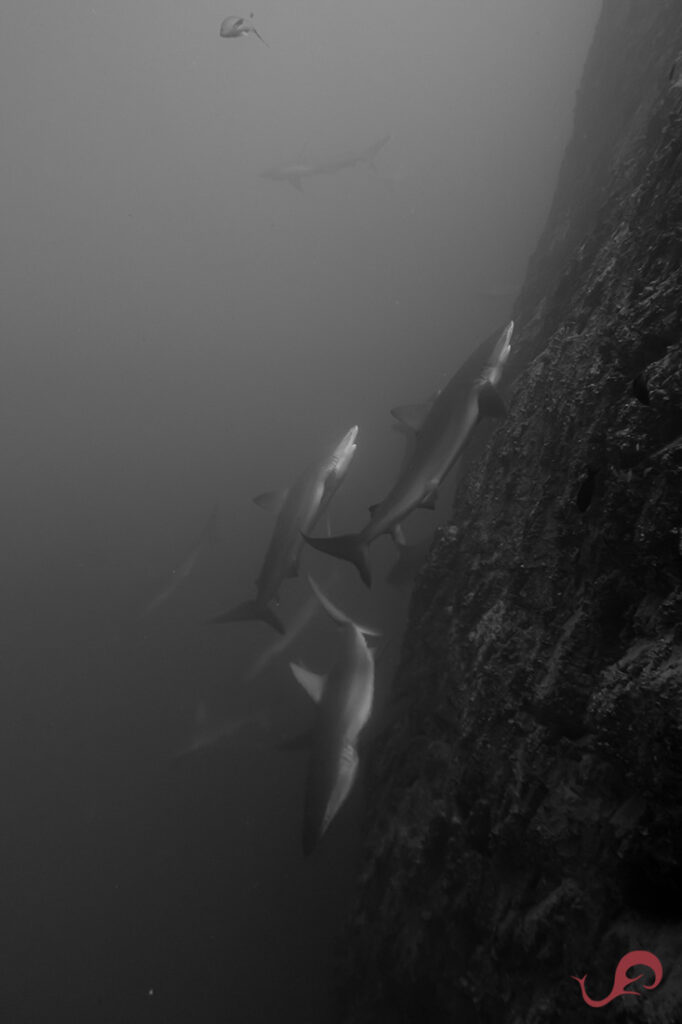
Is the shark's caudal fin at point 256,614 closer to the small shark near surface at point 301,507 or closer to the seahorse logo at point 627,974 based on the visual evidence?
the small shark near surface at point 301,507

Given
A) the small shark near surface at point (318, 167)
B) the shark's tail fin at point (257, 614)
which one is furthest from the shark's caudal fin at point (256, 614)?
the small shark near surface at point (318, 167)

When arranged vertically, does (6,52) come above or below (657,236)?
above

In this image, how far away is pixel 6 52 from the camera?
56.4 meters

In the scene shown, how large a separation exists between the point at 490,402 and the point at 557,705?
2.05m

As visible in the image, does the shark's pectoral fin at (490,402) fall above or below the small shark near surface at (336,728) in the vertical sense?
above

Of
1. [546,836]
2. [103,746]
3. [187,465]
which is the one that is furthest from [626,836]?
[187,465]

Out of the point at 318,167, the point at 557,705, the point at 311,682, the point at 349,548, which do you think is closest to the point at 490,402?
the point at 349,548

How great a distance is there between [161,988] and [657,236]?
29.4ft

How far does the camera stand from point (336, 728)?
390cm

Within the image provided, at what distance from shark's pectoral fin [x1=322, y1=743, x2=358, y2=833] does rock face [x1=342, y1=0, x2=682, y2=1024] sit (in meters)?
0.29

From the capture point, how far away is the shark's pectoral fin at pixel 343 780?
3641 millimetres

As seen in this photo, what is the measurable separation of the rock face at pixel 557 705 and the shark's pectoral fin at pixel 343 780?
287 millimetres

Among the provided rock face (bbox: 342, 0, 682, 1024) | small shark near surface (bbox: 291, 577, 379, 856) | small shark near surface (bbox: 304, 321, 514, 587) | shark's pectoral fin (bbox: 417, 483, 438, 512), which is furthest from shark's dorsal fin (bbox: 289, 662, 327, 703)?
shark's pectoral fin (bbox: 417, 483, 438, 512)

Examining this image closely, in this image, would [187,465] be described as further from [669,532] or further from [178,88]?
[178,88]
